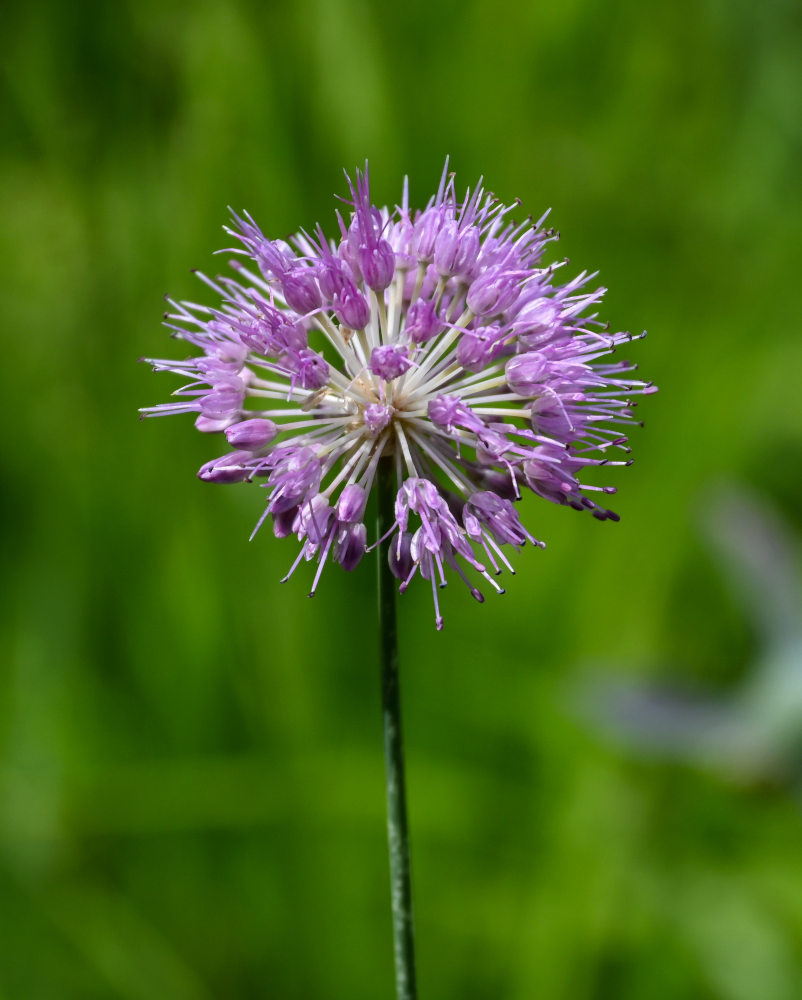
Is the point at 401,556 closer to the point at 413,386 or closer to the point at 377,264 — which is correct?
the point at 413,386

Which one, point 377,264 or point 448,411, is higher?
point 377,264

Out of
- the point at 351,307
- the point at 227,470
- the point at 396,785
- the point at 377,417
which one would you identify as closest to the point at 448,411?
the point at 377,417

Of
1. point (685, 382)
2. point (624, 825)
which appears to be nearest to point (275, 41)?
point (685, 382)

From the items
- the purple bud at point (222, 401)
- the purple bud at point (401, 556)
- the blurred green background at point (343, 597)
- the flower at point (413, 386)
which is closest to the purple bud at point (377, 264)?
the flower at point (413, 386)

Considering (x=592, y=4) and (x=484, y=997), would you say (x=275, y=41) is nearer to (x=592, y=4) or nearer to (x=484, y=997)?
(x=592, y=4)

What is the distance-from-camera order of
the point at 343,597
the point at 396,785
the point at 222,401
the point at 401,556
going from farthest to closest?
1. the point at 343,597
2. the point at 222,401
3. the point at 401,556
4. the point at 396,785
